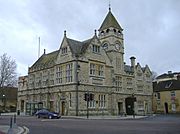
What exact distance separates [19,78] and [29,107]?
17.9 m

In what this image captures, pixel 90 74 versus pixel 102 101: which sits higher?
pixel 90 74

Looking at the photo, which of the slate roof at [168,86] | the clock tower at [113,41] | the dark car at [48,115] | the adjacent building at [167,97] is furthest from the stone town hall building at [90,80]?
the slate roof at [168,86]

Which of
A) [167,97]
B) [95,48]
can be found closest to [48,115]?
[95,48]

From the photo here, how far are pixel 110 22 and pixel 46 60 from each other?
17.6 meters

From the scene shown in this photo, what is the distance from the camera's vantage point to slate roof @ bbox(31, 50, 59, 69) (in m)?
55.6

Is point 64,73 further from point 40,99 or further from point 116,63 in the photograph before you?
point 116,63

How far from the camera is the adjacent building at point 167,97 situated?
70.3 m

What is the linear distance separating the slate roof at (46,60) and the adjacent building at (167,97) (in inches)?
1373

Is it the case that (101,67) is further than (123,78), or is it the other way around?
(123,78)

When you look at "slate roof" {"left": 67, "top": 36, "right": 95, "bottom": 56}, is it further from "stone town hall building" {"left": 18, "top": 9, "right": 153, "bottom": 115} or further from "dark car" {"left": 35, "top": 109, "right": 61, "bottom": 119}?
"dark car" {"left": 35, "top": 109, "right": 61, "bottom": 119}

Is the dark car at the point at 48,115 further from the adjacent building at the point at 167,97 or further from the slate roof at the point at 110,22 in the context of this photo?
the adjacent building at the point at 167,97

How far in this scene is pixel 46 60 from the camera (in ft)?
197

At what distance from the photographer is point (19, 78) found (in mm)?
69500

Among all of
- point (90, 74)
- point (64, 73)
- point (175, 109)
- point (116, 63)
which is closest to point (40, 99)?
point (64, 73)
